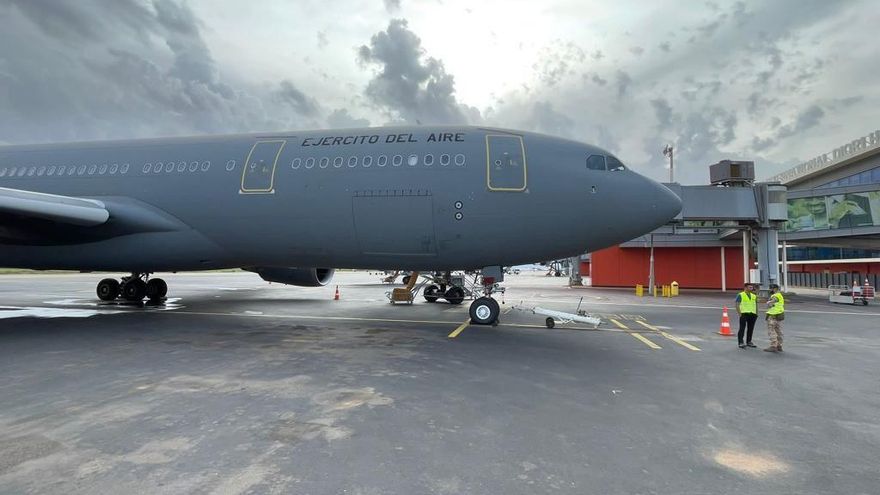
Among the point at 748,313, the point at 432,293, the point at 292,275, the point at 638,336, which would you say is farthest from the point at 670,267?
the point at 292,275

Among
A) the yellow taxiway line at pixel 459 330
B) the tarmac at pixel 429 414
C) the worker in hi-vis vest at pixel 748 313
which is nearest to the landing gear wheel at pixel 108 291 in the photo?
the tarmac at pixel 429 414

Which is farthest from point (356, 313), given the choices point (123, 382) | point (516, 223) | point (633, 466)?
point (633, 466)

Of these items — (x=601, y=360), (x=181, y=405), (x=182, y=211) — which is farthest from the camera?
(x=182, y=211)

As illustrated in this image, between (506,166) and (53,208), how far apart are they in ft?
32.2

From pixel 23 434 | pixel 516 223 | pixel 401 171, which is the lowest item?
pixel 23 434

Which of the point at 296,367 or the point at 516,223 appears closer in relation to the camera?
the point at 296,367

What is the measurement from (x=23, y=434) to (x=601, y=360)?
7704mm

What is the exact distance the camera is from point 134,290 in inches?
653

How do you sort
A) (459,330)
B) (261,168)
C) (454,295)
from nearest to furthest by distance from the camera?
(261,168), (459,330), (454,295)

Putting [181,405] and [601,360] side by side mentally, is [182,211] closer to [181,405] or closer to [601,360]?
[181,405]

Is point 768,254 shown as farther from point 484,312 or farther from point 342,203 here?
point 342,203

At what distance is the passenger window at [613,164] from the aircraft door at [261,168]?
764 centimetres

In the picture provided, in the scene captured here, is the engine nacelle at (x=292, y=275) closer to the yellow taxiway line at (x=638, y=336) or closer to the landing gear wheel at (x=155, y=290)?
the landing gear wheel at (x=155, y=290)

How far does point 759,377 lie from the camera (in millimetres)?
6879
